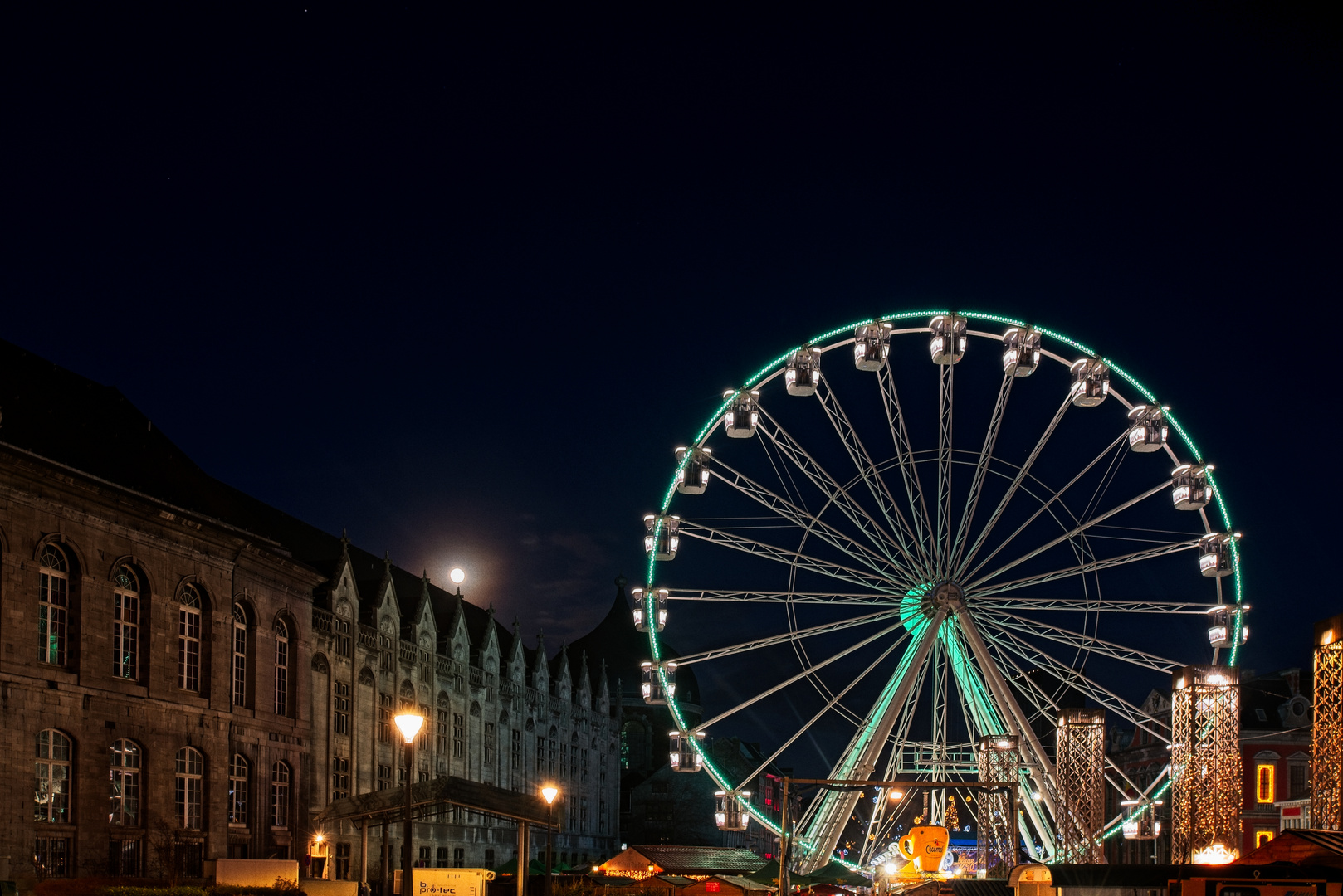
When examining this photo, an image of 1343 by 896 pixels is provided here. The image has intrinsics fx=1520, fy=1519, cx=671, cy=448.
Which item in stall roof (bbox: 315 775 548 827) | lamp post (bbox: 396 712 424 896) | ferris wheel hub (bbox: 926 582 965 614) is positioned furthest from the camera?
ferris wheel hub (bbox: 926 582 965 614)

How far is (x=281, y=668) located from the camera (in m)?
50.5

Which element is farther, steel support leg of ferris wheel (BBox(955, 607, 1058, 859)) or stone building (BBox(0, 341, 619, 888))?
steel support leg of ferris wheel (BBox(955, 607, 1058, 859))

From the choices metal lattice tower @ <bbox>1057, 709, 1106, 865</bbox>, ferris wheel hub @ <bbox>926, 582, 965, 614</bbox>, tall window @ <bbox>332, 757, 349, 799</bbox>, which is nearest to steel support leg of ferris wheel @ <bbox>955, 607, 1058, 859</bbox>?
ferris wheel hub @ <bbox>926, 582, 965, 614</bbox>

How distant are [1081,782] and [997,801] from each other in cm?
256

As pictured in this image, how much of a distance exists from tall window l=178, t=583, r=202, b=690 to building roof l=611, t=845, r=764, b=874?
21838 millimetres

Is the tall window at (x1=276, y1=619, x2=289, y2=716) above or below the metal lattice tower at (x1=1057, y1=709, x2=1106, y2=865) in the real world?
above

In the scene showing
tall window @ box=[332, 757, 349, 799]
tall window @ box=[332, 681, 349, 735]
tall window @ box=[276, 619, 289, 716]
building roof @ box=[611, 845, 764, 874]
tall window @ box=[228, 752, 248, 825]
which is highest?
tall window @ box=[276, 619, 289, 716]

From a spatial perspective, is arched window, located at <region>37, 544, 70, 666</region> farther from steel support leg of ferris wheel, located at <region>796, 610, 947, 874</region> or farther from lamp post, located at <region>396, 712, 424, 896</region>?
steel support leg of ferris wheel, located at <region>796, 610, 947, 874</region>

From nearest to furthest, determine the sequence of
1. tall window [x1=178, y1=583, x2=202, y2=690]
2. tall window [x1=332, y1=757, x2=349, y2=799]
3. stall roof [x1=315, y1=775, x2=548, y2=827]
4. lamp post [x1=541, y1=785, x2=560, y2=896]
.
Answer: lamp post [x1=541, y1=785, x2=560, y2=896], stall roof [x1=315, y1=775, x2=548, y2=827], tall window [x1=178, y1=583, x2=202, y2=690], tall window [x1=332, y1=757, x2=349, y2=799]

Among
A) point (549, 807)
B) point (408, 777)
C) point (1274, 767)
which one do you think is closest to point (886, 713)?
point (549, 807)

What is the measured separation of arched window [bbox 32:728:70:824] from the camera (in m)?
37.1

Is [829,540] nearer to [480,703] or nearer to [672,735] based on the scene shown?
[672,735]

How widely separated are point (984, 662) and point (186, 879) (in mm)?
21952

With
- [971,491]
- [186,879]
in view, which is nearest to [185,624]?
[186,879]
